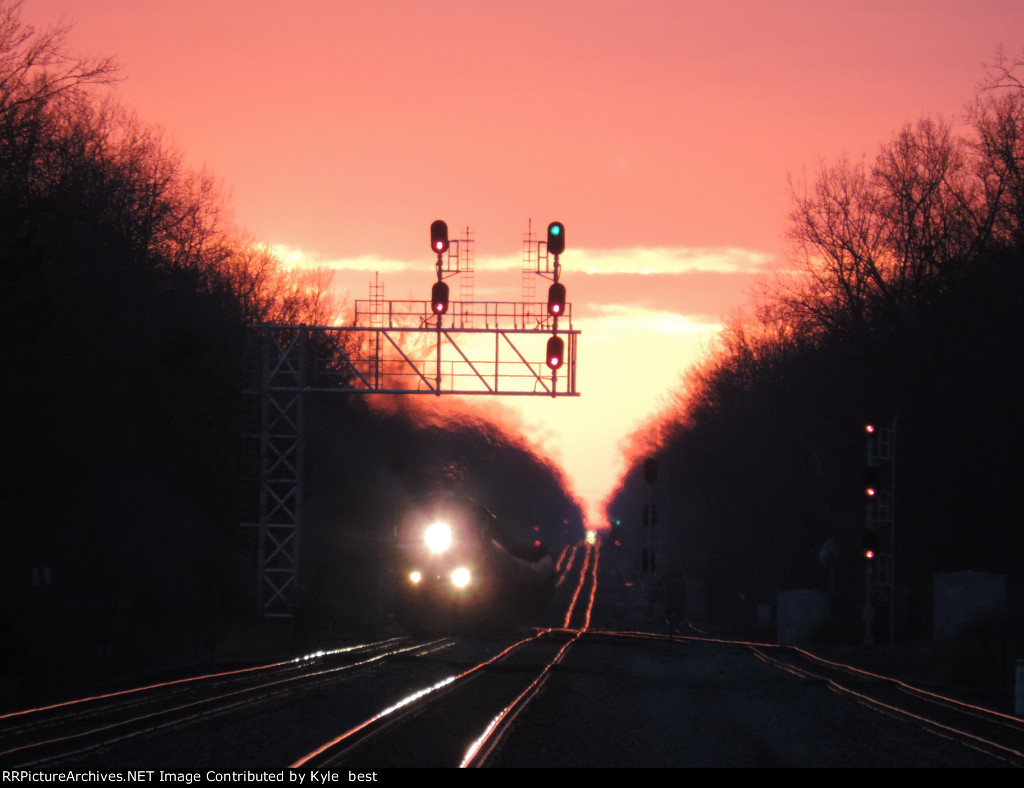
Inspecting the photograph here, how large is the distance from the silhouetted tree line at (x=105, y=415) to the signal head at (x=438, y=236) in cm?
1079

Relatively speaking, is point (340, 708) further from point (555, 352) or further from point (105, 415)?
point (105, 415)

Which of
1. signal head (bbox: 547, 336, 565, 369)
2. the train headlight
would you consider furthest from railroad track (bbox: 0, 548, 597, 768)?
the train headlight

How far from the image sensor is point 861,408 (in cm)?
5028

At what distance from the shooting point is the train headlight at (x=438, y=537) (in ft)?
114

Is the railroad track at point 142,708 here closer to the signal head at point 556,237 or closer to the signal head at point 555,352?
the signal head at point 556,237

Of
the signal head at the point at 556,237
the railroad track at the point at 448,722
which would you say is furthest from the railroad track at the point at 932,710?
the signal head at the point at 556,237

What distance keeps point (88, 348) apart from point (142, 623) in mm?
8500

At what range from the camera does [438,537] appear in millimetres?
34875

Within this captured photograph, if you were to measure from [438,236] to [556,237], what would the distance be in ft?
8.82

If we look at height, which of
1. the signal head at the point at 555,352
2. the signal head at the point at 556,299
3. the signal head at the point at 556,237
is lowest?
the signal head at the point at 555,352

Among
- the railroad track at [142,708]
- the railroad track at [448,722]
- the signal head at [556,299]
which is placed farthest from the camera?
the signal head at [556,299]

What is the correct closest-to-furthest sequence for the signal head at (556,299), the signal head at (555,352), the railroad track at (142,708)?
the railroad track at (142,708), the signal head at (556,299), the signal head at (555,352)

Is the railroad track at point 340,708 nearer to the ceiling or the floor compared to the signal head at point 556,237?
nearer to the floor

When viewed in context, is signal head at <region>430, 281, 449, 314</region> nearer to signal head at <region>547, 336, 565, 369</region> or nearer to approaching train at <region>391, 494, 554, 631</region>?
signal head at <region>547, 336, 565, 369</region>
